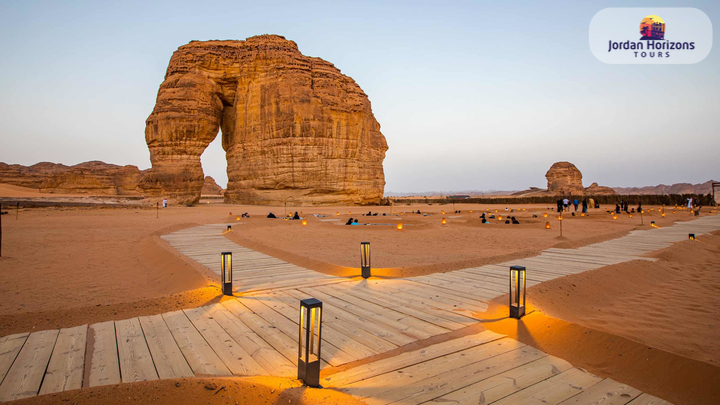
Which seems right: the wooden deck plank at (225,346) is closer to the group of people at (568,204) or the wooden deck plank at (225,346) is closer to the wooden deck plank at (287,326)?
the wooden deck plank at (287,326)

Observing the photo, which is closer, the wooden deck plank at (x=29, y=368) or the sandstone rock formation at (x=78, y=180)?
the wooden deck plank at (x=29, y=368)

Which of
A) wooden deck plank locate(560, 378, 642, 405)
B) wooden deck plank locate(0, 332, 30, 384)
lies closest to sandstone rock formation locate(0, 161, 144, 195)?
wooden deck plank locate(0, 332, 30, 384)

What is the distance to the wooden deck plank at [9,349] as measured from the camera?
10.9 feet

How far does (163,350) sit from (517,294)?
14.4 ft

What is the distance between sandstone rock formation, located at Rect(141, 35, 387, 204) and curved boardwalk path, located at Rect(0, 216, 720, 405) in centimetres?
3542

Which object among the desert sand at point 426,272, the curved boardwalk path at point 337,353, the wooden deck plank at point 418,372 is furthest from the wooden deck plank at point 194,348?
the wooden deck plank at point 418,372

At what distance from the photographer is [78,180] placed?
75.8m

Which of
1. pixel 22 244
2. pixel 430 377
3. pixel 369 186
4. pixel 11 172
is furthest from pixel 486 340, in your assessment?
pixel 11 172

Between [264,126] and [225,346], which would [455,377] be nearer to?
[225,346]

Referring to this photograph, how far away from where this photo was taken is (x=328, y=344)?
400cm

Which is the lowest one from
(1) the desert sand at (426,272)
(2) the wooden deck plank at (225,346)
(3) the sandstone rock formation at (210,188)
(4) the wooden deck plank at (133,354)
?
(1) the desert sand at (426,272)

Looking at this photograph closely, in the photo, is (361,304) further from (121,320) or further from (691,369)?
(691,369)

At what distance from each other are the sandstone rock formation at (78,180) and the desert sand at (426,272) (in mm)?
74620

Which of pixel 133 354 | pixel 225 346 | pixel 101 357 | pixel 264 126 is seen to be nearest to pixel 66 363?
pixel 101 357
